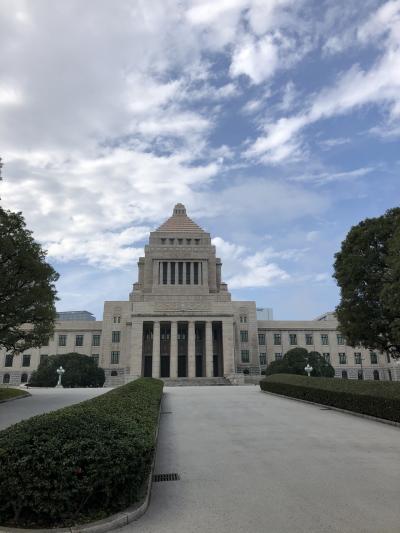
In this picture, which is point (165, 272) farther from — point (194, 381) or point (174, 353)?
point (194, 381)

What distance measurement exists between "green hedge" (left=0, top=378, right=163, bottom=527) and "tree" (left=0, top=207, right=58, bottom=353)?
15712 millimetres

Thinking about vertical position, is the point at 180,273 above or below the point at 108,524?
above

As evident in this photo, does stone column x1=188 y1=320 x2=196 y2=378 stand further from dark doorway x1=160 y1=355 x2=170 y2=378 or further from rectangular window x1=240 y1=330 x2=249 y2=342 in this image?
rectangular window x1=240 y1=330 x2=249 y2=342

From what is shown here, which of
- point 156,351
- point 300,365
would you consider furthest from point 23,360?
point 300,365

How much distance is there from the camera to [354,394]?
1418 cm

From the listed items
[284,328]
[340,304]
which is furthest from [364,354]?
[340,304]

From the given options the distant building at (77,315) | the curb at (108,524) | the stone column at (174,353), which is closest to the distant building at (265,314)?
the distant building at (77,315)

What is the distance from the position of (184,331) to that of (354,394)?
168 ft

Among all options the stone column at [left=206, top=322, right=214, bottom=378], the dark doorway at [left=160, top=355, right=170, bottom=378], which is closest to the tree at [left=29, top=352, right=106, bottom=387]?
the dark doorway at [left=160, top=355, right=170, bottom=378]

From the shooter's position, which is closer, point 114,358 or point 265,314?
point 114,358

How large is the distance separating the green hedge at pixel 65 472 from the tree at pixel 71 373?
44.8m

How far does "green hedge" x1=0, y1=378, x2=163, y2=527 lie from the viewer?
4.31m

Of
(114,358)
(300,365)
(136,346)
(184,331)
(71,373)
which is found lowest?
(71,373)

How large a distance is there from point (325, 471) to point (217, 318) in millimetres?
52417
